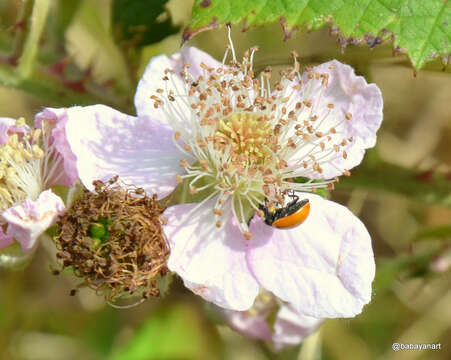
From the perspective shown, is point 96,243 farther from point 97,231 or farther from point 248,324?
point 248,324

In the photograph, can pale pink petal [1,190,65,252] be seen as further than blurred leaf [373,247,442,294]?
No

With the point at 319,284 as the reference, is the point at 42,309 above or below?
below

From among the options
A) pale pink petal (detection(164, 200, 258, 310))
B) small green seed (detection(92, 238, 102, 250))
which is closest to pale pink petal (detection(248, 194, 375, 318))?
pale pink petal (detection(164, 200, 258, 310))

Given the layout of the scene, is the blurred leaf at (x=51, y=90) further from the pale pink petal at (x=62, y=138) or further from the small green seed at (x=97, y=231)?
the small green seed at (x=97, y=231)

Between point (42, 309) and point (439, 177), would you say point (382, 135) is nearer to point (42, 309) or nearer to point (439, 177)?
point (439, 177)

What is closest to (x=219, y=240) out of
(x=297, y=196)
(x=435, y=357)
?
(x=297, y=196)

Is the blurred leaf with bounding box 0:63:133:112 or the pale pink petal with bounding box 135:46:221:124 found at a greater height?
the pale pink petal with bounding box 135:46:221:124

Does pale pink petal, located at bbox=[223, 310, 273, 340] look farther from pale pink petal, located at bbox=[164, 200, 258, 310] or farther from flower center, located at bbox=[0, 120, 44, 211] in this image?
flower center, located at bbox=[0, 120, 44, 211]
